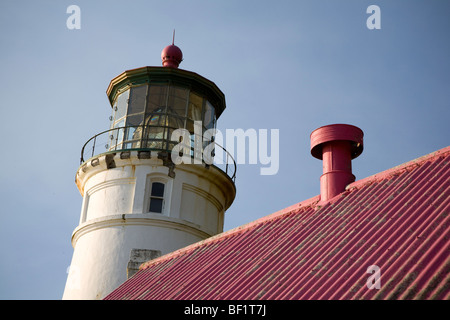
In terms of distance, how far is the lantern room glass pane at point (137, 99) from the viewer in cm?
1830

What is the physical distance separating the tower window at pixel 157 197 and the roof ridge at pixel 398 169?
767 cm

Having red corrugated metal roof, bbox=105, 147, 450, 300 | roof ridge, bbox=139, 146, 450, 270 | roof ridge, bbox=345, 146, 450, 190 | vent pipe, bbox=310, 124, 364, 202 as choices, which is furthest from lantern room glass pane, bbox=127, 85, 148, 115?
roof ridge, bbox=345, 146, 450, 190

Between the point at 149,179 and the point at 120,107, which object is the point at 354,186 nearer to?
the point at 149,179

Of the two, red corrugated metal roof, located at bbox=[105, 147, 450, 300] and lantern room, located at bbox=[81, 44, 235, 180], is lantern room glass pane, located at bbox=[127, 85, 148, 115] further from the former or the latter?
red corrugated metal roof, located at bbox=[105, 147, 450, 300]

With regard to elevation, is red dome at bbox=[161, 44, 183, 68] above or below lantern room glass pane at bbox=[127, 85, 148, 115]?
above

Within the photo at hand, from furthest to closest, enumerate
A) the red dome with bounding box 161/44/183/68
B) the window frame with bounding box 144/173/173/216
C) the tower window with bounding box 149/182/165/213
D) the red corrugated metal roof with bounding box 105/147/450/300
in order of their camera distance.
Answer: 1. the red dome with bounding box 161/44/183/68
2. the tower window with bounding box 149/182/165/213
3. the window frame with bounding box 144/173/173/216
4. the red corrugated metal roof with bounding box 105/147/450/300

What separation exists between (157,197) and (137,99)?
327cm

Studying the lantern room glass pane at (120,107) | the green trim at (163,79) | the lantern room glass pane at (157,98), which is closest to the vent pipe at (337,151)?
the lantern room glass pane at (157,98)

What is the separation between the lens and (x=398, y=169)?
9680 mm

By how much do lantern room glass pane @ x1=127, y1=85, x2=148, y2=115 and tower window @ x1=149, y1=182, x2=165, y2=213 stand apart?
245cm

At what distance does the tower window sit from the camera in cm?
1694

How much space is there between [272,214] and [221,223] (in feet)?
23.6
